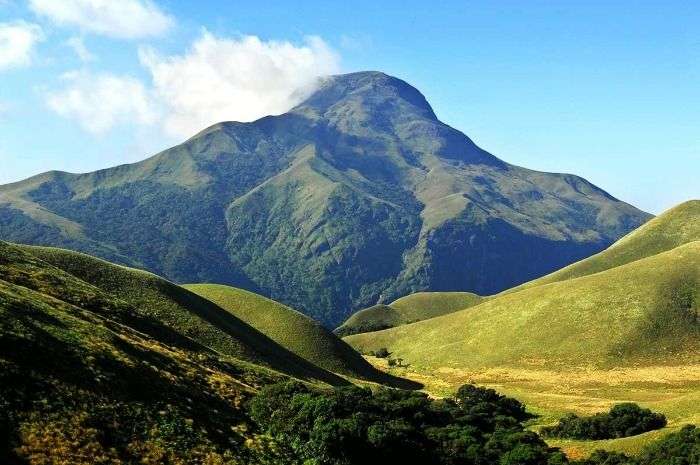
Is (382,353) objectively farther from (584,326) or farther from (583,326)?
(584,326)

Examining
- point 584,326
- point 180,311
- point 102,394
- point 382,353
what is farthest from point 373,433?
point 382,353

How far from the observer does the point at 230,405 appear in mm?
43938

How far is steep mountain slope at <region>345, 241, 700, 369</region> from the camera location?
368 ft

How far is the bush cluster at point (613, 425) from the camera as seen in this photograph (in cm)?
5931

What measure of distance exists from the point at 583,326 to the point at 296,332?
57736 mm

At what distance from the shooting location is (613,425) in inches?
2366

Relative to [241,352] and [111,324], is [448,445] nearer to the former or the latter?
[111,324]

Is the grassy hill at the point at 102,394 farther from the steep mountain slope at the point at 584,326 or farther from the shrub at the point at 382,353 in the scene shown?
the shrub at the point at 382,353

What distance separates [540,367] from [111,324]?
83.6 metres

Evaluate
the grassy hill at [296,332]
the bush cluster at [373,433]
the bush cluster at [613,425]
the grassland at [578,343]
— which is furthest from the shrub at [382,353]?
the bush cluster at [373,433]

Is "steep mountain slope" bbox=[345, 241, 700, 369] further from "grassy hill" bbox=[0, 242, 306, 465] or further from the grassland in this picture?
"grassy hill" bbox=[0, 242, 306, 465]

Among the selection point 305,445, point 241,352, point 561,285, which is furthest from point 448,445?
point 561,285

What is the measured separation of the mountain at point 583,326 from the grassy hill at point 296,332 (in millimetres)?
28689

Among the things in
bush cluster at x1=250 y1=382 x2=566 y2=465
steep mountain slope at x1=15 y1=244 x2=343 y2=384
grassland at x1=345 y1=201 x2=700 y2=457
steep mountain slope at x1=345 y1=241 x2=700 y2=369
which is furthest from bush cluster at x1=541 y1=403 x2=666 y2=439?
steep mountain slope at x1=345 y1=241 x2=700 y2=369
